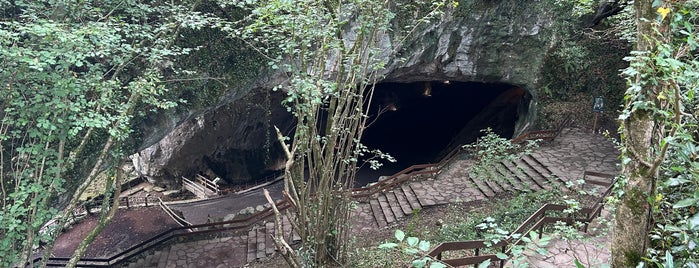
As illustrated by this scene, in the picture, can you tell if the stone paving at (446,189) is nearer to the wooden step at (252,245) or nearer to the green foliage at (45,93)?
the wooden step at (252,245)

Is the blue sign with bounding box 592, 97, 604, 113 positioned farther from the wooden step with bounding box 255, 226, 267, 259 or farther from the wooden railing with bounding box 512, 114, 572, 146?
the wooden step with bounding box 255, 226, 267, 259

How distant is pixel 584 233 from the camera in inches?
221

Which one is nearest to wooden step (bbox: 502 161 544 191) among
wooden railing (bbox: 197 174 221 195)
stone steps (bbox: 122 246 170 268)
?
stone steps (bbox: 122 246 170 268)

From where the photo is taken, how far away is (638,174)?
277 cm

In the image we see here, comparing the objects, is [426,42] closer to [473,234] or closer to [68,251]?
[473,234]

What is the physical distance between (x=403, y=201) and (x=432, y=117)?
12.8 metres

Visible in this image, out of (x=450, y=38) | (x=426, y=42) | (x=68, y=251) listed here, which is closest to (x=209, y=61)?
(x=426, y=42)

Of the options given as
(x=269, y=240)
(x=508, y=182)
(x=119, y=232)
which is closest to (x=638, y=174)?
(x=508, y=182)

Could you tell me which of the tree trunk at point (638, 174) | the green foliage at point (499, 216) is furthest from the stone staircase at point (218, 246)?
the tree trunk at point (638, 174)

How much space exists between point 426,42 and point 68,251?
44.1ft

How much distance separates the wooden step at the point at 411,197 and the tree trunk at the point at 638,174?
19.8 feet

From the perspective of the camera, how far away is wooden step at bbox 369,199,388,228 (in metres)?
8.75

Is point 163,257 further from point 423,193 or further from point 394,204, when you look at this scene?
point 423,193

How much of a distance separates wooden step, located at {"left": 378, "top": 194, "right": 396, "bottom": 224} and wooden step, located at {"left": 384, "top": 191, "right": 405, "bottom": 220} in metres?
0.07
